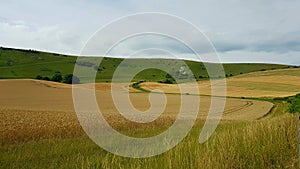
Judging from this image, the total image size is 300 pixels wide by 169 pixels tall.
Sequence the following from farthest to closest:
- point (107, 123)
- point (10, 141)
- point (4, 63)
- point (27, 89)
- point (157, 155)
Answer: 1. point (4, 63)
2. point (27, 89)
3. point (107, 123)
4. point (10, 141)
5. point (157, 155)

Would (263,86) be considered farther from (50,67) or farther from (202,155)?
(202,155)

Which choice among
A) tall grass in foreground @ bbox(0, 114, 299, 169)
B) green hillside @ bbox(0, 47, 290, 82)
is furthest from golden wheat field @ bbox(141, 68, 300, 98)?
tall grass in foreground @ bbox(0, 114, 299, 169)

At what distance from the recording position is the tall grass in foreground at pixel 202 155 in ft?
22.0

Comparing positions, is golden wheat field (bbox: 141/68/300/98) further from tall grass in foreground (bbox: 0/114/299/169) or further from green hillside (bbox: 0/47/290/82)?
tall grass in foreground (bbox: 0/114/299/169)

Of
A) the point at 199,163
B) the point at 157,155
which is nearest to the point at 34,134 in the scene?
the point at 157,155

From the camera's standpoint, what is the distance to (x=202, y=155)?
691cm

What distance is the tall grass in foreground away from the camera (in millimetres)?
6707

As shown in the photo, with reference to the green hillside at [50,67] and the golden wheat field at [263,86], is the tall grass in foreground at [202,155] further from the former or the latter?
the green hillside at [50,67]

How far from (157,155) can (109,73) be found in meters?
110

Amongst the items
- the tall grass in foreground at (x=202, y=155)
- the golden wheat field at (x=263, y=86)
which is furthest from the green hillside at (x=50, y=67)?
the tall grass in foreground at (x=202, y=155)

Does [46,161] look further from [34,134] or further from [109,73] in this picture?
[109,73]

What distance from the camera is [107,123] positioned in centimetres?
1980

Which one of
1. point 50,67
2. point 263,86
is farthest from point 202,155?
point 50,67

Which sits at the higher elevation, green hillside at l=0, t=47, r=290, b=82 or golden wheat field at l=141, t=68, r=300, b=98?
green hillside at l=0, t=47, r=290, b=82
